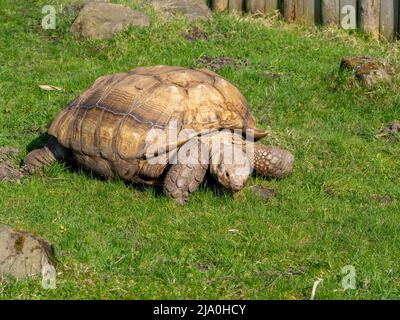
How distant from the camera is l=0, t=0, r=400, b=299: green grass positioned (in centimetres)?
640

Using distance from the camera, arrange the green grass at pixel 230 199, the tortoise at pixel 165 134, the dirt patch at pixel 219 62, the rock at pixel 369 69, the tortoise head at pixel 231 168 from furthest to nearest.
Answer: the dirt patch at pixel 219 62 → the rock at pixel 369 69 → the tortoise at pixel 165 134 → the tortoise head at pixel 231 168 → the green grass at pixel 230 199

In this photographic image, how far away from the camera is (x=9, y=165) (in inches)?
336

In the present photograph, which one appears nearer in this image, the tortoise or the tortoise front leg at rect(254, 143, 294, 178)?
the tortoise

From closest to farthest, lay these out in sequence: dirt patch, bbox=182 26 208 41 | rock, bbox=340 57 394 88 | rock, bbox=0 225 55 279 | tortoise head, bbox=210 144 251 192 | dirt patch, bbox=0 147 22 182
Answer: rock, bbox=0 225 55 279 < tortoise head, bbox=210 144 251 192 < dirt patch, bbox=0 147 22 182 < rock, bbox=340 57 394 88 < dirt patch, bbox=182 26 208 41

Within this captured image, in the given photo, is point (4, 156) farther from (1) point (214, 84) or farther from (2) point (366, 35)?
(2) point (366, 35)

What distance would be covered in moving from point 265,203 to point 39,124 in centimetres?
302

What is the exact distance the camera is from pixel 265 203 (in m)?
7.86

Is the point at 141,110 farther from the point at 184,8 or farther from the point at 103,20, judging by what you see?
the point at 184,8

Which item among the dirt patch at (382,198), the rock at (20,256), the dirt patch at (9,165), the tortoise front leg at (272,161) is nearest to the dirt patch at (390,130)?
the dirt patch at (382,198)

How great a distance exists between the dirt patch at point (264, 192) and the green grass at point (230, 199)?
8 cm

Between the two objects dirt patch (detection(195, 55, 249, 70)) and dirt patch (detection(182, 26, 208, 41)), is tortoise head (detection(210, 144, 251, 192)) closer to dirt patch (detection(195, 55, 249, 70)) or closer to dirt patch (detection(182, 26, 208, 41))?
dirt patch (detection(195, 55, 249, 70))

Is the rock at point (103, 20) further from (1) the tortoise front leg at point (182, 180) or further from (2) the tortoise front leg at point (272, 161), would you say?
(1) the tortoise front leg at point (182, 180)

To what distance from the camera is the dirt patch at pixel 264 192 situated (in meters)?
8.02

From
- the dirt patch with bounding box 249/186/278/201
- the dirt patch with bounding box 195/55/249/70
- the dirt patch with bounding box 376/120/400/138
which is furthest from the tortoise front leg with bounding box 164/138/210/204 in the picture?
the dirt patch with bounding box 195/55/249/70
